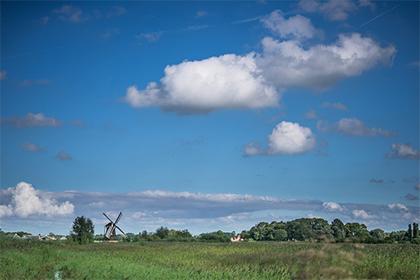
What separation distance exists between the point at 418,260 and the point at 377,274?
8.08 feet

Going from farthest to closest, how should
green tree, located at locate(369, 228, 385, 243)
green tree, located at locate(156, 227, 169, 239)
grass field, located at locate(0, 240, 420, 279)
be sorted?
green tree, located at locate(156, 227, 169, 239), green tree, located at locate(369, 228, 385, 243), grass field, located at locate(0, 240, 420, 279)

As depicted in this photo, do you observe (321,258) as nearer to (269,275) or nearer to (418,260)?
(269,275)

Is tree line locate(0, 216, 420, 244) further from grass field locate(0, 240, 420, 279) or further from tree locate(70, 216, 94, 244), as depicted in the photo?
grass field locate(0, 240, 420, 279)

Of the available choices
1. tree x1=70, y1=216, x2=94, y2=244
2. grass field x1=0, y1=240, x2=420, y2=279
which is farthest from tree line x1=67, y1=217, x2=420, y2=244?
grass field x1=0, y1=240, x2=420, y2=279

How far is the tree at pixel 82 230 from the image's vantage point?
52.1m

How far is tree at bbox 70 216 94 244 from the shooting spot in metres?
52.1

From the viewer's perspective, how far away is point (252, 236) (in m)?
58.2

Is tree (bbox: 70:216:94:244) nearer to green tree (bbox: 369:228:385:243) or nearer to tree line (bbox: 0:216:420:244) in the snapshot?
tree line (bbox: 0:216:420:244)

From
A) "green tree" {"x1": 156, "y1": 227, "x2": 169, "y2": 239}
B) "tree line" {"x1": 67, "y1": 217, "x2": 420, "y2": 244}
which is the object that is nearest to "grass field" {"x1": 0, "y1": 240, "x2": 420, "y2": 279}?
"tree line" {"x1": 67, "y1": 217, "x2": 420, "y2": 244}

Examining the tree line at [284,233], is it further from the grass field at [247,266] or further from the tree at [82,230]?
the grass field at [247,266]

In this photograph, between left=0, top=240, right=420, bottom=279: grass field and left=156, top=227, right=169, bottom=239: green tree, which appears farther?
left=156, top=227, right=169, bottom=239: green tree

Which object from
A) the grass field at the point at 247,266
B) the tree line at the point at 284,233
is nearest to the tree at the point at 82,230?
the tree line at the point at 284,233

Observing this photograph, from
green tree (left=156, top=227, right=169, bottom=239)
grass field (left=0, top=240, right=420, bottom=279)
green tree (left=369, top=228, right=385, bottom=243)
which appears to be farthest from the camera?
green tree (left=156, top=227, right=169, bottom=239)

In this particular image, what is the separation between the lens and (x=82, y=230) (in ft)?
178
